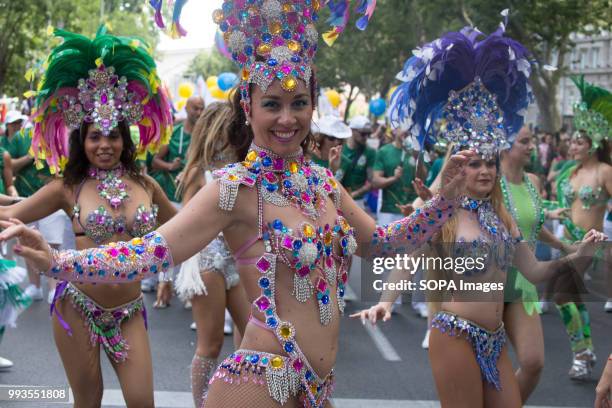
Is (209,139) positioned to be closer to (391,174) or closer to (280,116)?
(280,116)

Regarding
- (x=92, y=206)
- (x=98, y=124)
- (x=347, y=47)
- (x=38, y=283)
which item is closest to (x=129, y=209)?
(x=92, y=206)

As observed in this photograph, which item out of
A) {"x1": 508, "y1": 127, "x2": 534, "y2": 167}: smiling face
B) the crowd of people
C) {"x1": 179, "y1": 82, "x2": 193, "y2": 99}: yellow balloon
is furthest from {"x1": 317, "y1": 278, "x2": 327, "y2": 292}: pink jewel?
{"x1": 179, "y1": 82, "x2": 193, "y2": 99}: yellow balloon

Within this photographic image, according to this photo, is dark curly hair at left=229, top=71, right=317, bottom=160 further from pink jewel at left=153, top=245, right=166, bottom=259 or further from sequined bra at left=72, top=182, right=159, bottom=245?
sequined bra at left=72, top=182, right=159, bottom=245

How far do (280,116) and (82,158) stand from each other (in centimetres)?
201

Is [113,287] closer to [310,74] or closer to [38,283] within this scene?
[310,74]

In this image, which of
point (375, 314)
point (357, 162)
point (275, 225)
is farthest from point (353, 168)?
point (275, 225)

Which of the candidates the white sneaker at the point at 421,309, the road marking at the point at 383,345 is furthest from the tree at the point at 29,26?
the road marking at the point at 383,345

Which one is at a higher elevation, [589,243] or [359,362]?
[589,243]

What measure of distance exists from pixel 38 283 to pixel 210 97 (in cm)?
297

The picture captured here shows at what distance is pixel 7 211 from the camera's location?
4.49 meters

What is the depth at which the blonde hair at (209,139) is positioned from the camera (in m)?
5.91

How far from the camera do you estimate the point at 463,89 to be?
186 inches

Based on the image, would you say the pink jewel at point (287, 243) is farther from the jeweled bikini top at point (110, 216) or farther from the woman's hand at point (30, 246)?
the jeweled bikini top at point (110, 216)

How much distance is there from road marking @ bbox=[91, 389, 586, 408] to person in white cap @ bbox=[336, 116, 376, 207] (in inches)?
182
